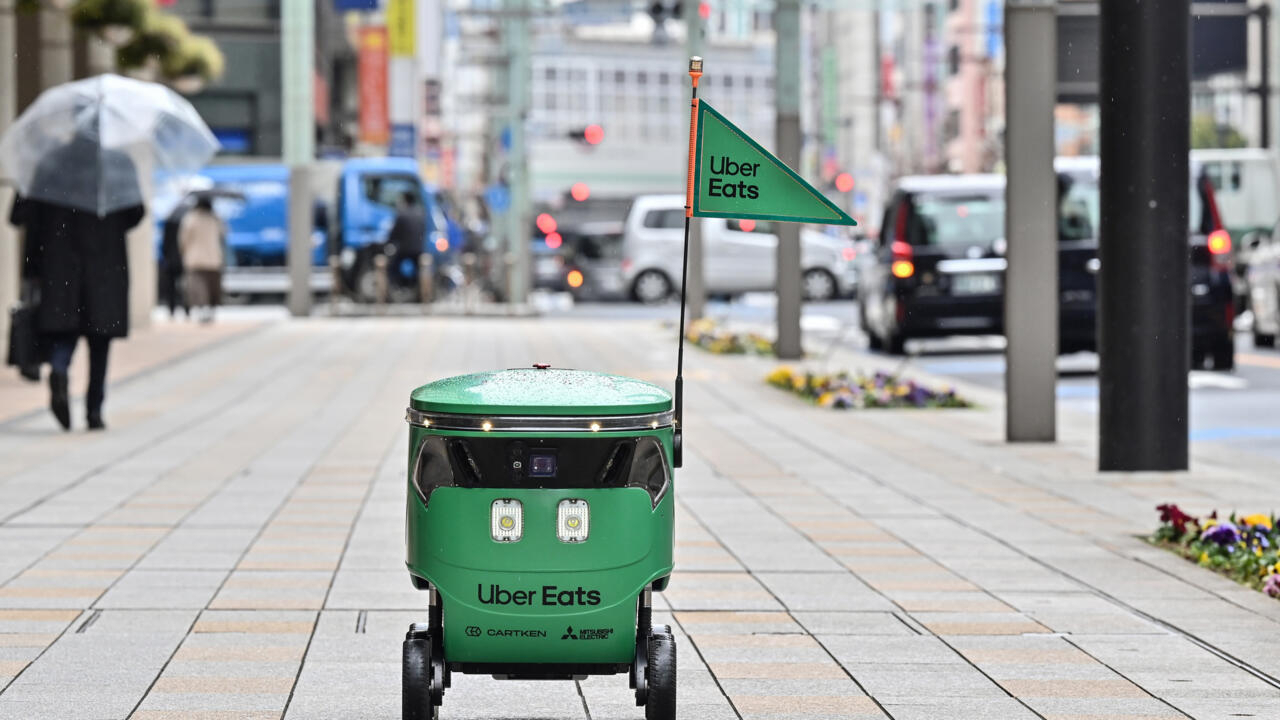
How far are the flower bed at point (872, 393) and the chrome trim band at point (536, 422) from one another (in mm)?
10973

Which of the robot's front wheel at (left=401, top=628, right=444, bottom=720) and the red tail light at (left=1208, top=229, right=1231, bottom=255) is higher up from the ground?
the red tail light at (left=1208, top=229, right=1231, bottom=255)

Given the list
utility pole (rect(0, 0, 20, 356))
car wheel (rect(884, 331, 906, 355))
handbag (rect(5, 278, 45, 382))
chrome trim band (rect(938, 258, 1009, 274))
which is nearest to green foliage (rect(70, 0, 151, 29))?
utility pole (rect(0, 0, 20, 356))

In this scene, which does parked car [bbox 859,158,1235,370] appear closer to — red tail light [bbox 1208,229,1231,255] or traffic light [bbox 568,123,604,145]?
red tail light [bbox 1208,229,1231,255]

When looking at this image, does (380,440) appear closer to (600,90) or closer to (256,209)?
(256,209)

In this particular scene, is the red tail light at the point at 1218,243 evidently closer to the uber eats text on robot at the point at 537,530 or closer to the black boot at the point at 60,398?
the black boot at the point at 60,398

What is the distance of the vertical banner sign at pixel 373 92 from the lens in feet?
198

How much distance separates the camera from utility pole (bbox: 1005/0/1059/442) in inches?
A: 509

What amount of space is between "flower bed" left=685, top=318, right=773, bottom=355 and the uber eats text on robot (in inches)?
693

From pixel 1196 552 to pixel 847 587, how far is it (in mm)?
1391

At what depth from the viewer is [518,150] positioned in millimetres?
38312

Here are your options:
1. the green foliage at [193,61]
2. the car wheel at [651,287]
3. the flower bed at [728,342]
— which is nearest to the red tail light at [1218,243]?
the flower bed at [728,342]

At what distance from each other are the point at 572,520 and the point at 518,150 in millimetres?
33690

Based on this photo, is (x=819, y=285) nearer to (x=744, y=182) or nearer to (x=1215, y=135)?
(x=1215, y=135)

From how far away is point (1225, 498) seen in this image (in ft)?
32.9
